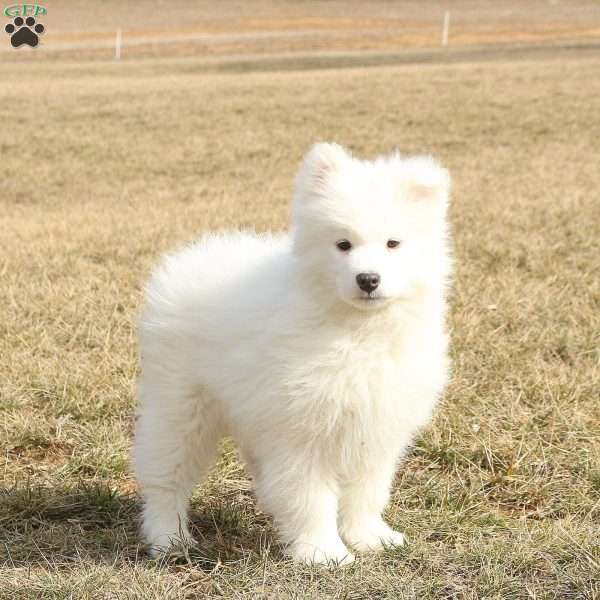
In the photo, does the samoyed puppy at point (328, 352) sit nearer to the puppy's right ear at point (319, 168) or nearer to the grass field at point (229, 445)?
the puppy's right ear at point (319, 168)

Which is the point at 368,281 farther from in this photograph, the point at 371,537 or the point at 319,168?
the point at 371,537

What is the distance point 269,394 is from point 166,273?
793 millimetres

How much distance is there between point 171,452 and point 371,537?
2.58 ft

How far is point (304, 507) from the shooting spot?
3123 mm

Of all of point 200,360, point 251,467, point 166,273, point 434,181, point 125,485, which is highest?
point 434,181

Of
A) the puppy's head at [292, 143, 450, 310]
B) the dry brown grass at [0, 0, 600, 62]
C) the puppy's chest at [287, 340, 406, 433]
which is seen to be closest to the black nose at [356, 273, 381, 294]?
the puppy's head at [292, 143, 450, 310]

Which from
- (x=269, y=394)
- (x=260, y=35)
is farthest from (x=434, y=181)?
(x=260, y=35)

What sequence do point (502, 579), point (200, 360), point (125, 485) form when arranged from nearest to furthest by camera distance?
point (502, 579)
point (200, 360)
point (125, 485)

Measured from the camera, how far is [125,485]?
159 inches

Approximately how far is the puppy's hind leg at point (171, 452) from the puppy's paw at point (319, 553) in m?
0.49

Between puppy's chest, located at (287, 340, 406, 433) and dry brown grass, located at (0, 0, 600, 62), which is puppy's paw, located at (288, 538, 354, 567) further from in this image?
dry brown grass, located at (0, 0, 600, 62)

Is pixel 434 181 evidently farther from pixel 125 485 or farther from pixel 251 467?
pixel 125 485

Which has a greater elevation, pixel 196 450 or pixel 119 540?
pixel 196 450

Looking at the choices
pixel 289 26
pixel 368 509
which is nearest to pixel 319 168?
pixel 368 509
